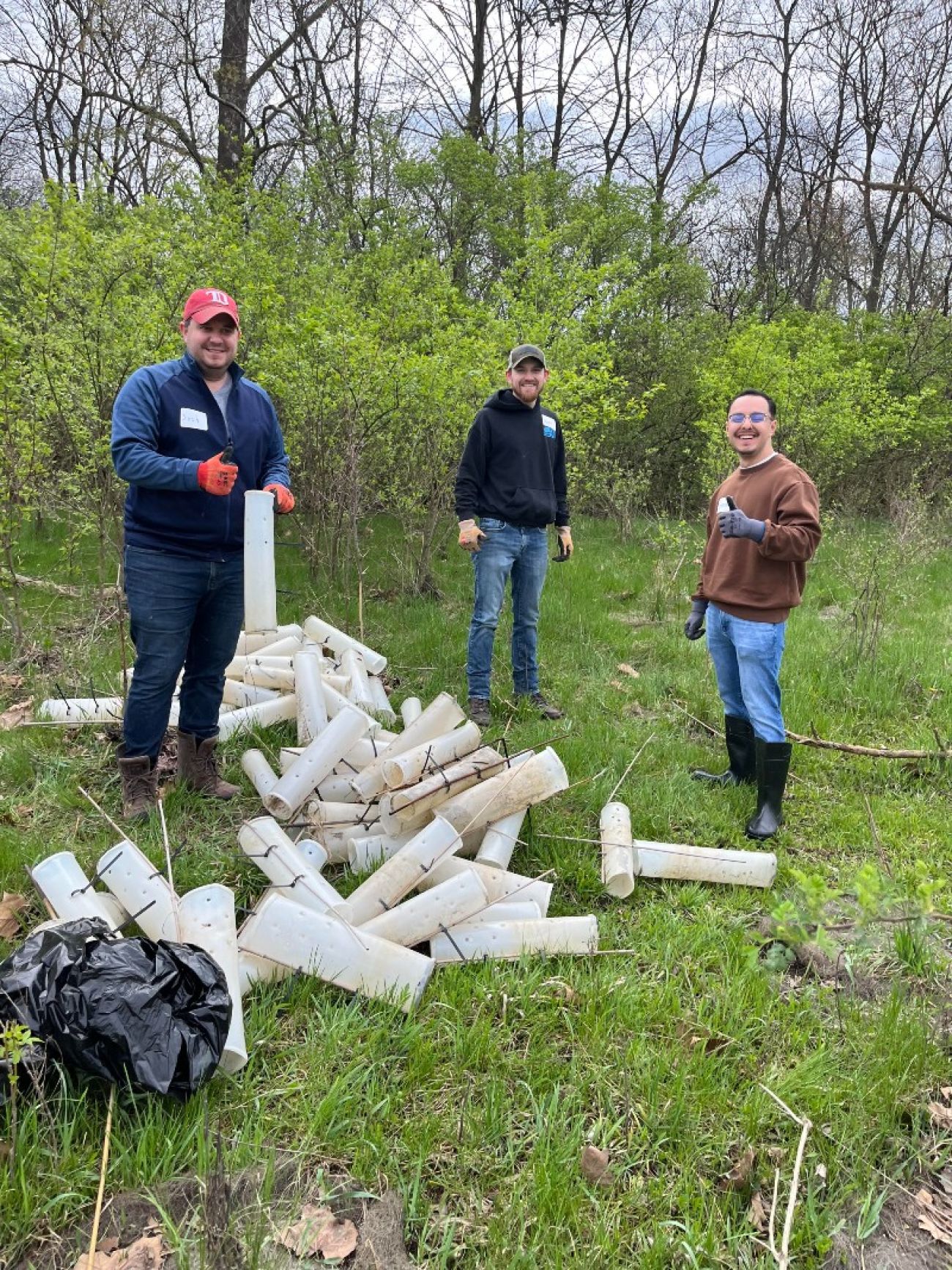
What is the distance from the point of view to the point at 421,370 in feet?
20.3

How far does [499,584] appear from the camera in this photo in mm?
4664

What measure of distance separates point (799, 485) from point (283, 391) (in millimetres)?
4226

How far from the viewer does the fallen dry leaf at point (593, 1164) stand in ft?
6.04

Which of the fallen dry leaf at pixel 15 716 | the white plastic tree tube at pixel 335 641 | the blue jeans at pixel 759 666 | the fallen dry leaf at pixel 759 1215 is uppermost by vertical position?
the blue jeans at pixel 759 666

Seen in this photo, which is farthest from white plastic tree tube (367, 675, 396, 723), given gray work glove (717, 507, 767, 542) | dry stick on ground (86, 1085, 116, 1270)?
dry stick on ground (86, 1085, 116, 1270)

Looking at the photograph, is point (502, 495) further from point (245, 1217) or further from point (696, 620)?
point (245, 1217)

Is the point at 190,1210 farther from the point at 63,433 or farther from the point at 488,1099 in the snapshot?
the point at 63,433

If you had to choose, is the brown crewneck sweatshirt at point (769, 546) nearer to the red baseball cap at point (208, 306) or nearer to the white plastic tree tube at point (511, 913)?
the white plastic tree tube at point (511, 913)

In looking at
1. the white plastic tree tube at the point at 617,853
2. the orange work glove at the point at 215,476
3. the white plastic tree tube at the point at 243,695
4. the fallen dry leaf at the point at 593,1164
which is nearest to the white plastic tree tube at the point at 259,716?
the white plastic tree tube at the point at 243,695

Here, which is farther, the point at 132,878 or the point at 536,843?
the point at 536,843

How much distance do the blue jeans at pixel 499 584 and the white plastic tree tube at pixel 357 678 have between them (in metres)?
0.65

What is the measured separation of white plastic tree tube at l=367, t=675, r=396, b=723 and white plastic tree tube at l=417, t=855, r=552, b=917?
5.35 feet

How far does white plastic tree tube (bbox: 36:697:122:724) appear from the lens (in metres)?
4.18

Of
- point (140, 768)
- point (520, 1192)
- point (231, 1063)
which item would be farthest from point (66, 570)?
point (520, 1192)
